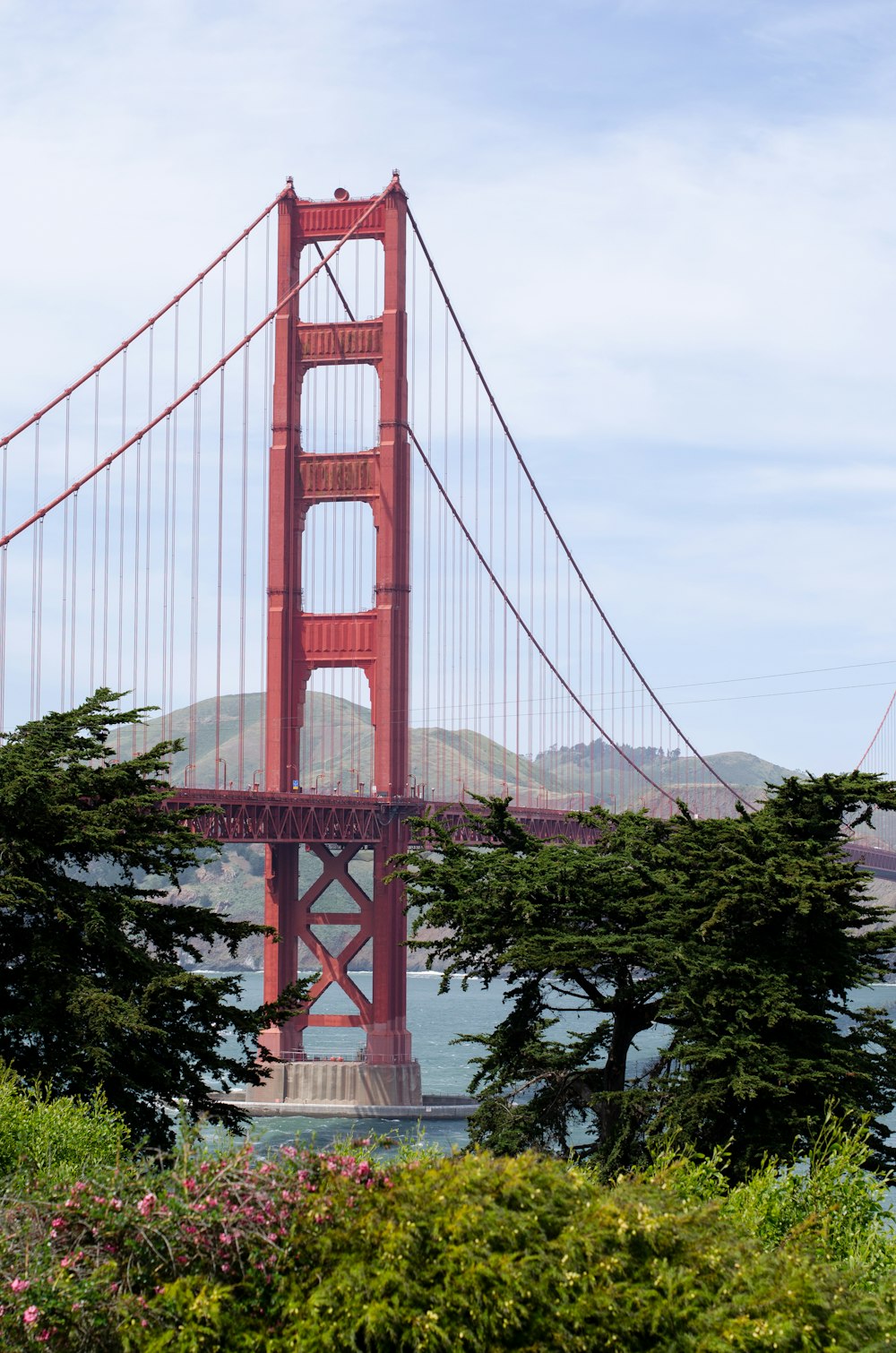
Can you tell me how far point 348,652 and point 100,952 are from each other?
134 ft

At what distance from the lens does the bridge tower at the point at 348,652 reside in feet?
216

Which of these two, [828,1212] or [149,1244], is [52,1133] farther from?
[828,1212]

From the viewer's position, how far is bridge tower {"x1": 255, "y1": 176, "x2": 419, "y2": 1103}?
2596 inches

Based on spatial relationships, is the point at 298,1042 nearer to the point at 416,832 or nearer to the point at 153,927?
the point at 416,832

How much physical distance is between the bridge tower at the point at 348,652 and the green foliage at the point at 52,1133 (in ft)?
139

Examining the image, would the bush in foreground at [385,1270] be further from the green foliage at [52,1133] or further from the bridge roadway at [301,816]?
the bridge roadway at [301,816]

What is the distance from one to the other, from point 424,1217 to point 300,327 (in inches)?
2333

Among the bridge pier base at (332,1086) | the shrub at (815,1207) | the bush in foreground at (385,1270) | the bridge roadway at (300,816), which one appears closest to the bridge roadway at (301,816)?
the bridge roadway at (300,816)

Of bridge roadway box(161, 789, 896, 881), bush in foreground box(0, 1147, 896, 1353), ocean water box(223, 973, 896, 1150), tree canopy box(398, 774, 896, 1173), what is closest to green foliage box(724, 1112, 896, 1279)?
bush in foreground box(0, 1147, 896, 1353)

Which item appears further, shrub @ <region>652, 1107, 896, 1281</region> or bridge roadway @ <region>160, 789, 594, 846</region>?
bridge roadway @ <region>160, 789, 594, 846</region>

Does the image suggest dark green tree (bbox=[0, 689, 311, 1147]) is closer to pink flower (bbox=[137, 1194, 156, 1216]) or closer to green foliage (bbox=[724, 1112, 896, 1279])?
green foliage (bbox=[724, 1112, 896, 1279])

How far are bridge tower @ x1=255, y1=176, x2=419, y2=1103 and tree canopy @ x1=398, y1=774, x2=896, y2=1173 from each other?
3407 cm

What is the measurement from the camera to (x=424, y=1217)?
1333cm

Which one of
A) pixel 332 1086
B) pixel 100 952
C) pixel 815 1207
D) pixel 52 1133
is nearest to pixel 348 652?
pixel 332 1086
